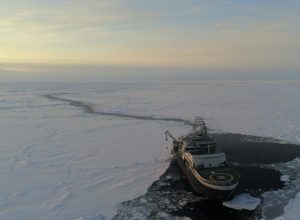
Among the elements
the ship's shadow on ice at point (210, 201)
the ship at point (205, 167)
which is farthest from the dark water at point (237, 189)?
the ship at point (205, 167)

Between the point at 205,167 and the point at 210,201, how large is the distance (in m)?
2.55

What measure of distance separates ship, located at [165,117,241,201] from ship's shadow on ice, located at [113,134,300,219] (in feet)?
1.57

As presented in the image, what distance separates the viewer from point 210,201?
57.6ft

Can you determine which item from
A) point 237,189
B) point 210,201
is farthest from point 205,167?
point 210,201

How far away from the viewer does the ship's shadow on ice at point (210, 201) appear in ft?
52.0

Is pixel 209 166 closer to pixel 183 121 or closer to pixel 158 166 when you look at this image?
pixel 158 166

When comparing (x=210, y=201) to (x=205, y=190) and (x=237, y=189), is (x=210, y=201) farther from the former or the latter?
(x=237, y=189)

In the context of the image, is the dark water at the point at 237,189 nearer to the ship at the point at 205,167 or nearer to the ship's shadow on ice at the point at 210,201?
the ship's shadow on ice at the point at 210,201

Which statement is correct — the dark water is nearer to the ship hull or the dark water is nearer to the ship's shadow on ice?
the ship's shadow on ice

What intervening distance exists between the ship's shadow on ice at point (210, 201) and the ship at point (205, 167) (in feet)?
1.57

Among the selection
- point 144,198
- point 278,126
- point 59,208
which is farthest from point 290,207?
point 278,126

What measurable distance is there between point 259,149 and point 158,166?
344 inches

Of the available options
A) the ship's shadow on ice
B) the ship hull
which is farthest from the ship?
the ship's shadow on ice

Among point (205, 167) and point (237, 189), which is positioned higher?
point (205, 167)
